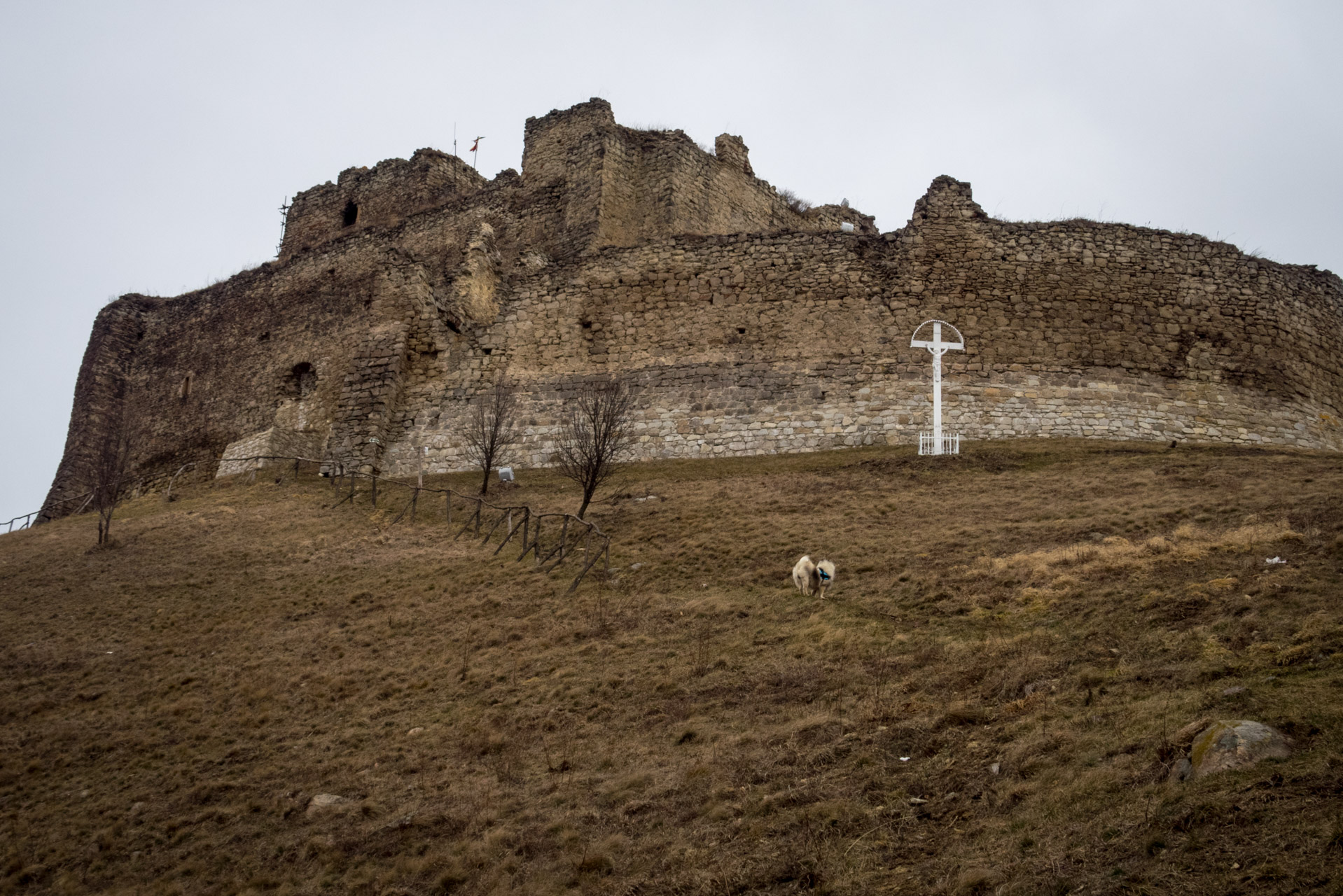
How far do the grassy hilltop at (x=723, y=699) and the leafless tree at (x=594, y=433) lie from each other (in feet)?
Result: 2.69

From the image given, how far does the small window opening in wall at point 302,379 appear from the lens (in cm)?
3005

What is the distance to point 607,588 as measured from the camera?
15148 mm

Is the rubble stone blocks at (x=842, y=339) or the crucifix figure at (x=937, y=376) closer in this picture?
the crucifix figure at (x=937, y=376)

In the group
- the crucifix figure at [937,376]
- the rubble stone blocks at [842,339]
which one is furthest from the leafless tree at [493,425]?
the crucifix figure at [937,376]

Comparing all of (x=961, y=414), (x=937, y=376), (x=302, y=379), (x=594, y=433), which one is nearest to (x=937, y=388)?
(x=937, y=376)

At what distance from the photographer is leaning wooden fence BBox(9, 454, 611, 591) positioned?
16.6 m

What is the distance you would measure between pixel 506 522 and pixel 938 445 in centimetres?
783

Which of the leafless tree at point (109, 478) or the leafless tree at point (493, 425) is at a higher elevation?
the leafless tree at point (493, 425)

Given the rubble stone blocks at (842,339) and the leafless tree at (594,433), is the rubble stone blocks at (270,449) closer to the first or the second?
the rubble stone blocks at (842,339)

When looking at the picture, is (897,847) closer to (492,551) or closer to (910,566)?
(910,566)

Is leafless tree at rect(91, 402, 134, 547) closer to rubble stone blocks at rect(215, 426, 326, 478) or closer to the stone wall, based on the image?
rubble stone blocks at rect(215, 426, 326, 478)

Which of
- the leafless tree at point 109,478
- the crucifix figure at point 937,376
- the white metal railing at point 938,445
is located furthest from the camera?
the crucifix figure at point 937,376

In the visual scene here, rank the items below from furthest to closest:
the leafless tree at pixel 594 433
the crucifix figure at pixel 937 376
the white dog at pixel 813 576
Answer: the crucifix figure at pixel 937 376 < the leafless tree at pixel 594 433 < the white dog at pixel 813 576

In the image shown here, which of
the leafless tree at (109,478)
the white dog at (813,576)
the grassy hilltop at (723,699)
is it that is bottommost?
the grassy hilltop at (723,699)
